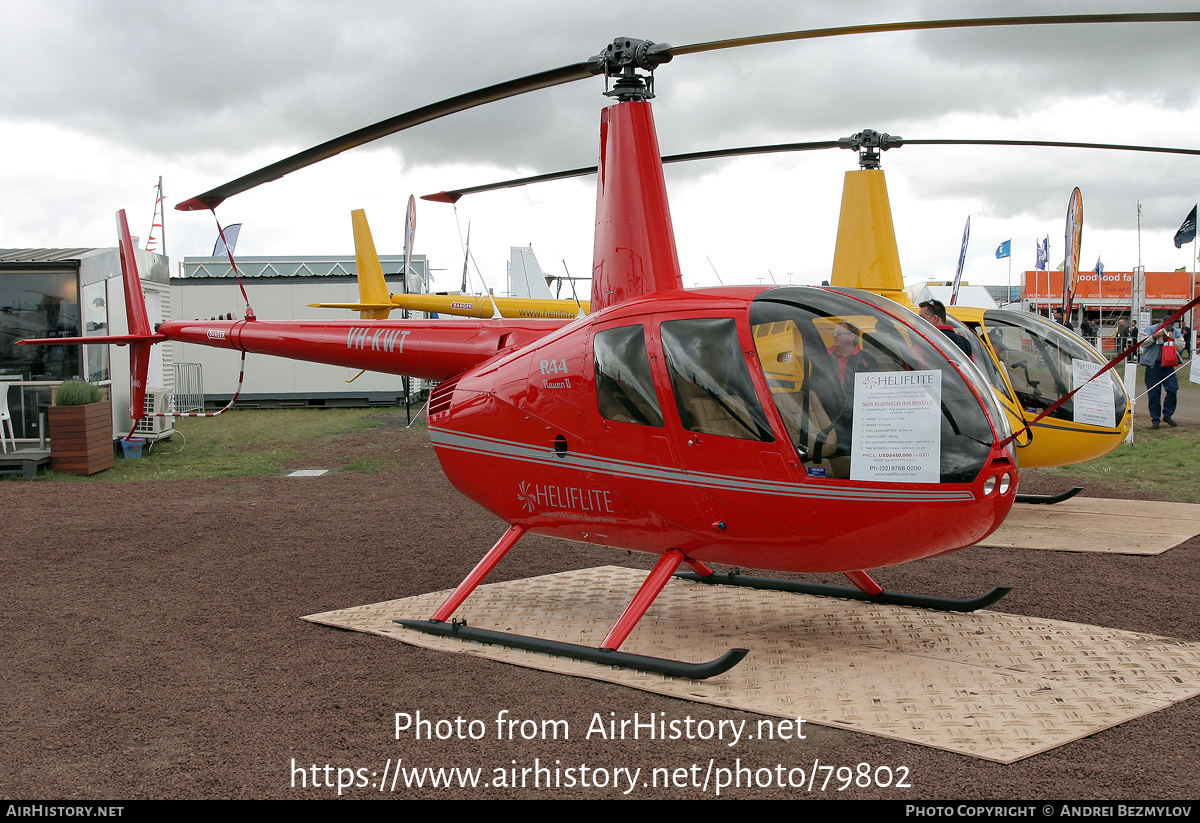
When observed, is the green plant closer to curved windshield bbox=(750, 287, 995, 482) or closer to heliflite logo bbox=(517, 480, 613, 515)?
heliflite logo bbox=(517, 480, 613, 515)

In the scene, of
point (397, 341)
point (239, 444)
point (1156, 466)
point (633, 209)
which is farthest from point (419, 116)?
point (239, 444)

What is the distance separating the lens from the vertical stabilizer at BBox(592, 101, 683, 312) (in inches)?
228

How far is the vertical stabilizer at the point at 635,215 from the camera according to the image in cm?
578

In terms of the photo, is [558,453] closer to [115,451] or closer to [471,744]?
[471,744]

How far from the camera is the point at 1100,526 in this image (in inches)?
342

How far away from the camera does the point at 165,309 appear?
16.2 meters

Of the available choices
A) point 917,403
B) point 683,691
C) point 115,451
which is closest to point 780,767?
point 683,691

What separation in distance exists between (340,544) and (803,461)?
5.31 metres

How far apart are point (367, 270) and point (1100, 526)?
1431 cm

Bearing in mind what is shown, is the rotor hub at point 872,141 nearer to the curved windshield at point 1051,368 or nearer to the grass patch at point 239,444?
the curved windshield at point 1051,368

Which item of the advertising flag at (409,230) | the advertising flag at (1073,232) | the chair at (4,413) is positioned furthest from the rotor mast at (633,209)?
the advertising flag at (409,230)

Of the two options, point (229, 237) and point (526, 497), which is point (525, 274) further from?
point (526, 497)

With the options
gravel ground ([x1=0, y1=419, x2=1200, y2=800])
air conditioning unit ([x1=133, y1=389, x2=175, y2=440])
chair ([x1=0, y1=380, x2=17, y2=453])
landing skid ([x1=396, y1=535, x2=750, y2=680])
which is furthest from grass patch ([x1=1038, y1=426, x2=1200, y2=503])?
chair ([x1=0, y1=380, x2=17, y2=453])

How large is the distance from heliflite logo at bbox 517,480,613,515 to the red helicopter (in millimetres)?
15
